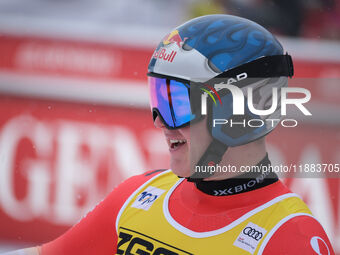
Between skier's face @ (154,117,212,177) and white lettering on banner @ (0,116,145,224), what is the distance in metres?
2.78

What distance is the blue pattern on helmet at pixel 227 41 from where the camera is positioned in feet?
6.07

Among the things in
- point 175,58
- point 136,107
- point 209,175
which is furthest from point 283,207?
point 136,107

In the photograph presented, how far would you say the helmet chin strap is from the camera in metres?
1.89

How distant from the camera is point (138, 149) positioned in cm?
468

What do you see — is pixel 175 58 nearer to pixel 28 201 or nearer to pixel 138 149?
pixel 138 149

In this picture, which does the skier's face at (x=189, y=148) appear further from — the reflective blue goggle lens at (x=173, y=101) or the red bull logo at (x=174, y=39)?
the red bull logo at (x=174, y=39)

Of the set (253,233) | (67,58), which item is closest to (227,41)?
(253,233)

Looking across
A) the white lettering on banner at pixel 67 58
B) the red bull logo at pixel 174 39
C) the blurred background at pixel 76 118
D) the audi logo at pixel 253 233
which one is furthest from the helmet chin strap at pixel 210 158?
the white lettering on banner at pixel 67 58

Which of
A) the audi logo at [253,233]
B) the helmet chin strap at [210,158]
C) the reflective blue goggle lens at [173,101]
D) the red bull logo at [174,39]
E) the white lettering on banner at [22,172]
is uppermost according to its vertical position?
the red bull logo at [174,39]

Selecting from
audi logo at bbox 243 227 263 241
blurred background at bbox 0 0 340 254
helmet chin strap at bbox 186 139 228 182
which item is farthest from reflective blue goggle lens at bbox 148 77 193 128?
blurred background at bbox 0 0 340 254

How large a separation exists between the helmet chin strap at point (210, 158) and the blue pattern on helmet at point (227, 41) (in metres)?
0.28

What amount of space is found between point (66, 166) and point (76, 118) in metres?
0.45

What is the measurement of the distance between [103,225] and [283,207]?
0.75 metres

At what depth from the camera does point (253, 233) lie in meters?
1.72
